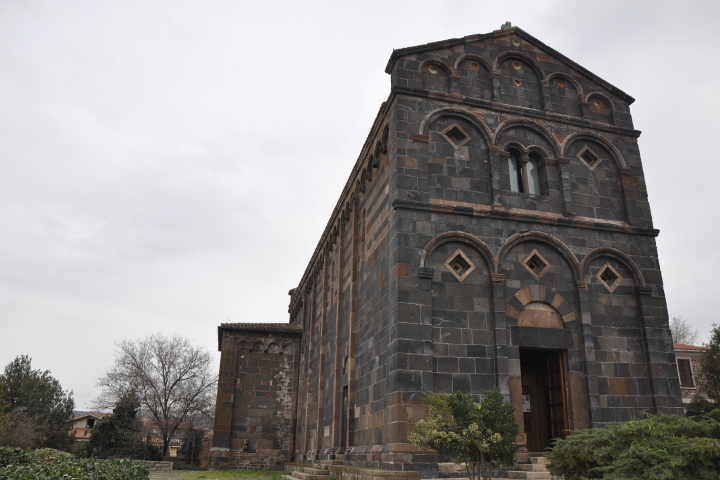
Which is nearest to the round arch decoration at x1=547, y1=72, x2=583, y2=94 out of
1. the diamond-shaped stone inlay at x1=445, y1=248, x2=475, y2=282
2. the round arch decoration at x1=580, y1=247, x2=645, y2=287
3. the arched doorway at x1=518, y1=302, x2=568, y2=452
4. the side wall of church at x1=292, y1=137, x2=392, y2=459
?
the round arch decoration at x1=580, y1=247, x2=645, y2=287

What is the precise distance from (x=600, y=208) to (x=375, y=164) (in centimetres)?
656

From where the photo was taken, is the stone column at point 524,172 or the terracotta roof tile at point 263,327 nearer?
the stone column at point 524,172

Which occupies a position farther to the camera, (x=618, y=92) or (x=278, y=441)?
(x=278, y=441)

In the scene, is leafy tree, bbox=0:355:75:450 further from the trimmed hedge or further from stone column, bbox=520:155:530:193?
stone column, bbox=520:155:530:193

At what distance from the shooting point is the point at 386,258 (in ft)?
47.8

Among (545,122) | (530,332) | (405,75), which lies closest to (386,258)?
(530,332)

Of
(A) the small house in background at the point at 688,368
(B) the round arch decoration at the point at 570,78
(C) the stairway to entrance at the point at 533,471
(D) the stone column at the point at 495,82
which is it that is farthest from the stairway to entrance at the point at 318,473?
(A) the small house in background at the point at 688,368

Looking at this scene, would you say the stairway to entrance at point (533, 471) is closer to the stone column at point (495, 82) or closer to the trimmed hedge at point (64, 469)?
the trimmed hedge at point (64, 469)

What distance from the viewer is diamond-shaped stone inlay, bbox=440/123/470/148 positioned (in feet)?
49.5

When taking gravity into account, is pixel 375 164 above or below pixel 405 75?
below

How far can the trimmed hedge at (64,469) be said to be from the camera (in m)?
6.81

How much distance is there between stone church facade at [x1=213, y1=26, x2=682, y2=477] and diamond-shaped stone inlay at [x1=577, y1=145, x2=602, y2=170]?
49mm

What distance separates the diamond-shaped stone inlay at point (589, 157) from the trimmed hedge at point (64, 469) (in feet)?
46.8

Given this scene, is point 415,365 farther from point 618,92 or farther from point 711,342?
point 711,342
